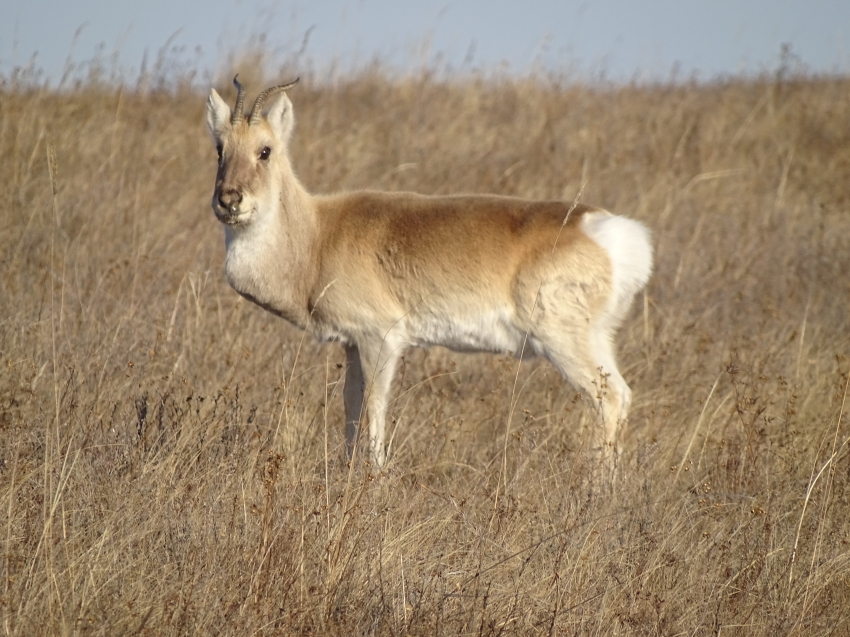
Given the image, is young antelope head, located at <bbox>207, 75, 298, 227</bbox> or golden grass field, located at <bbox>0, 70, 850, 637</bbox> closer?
golden grass field, located at <bbox>0, 70, 850, 637</bbox>

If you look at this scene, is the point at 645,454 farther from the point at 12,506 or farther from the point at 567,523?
the point at 12,506

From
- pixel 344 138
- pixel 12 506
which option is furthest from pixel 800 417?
pixel 344 138

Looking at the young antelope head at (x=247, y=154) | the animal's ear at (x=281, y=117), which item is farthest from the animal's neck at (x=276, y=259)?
the animal's ear at (x=281, y=117)

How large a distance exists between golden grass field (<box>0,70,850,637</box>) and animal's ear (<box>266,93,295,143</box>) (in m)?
1.22

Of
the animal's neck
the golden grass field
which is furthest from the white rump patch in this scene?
the animal's neck

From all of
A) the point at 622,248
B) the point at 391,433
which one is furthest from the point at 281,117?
the point at 622,248

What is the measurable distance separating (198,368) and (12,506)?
7.85 ft

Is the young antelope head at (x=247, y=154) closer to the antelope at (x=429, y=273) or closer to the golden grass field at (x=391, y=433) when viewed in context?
the antelope at (x=429, y=273)

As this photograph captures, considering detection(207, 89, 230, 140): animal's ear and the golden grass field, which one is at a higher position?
detection(207, 89, 230, 140): animal's ear

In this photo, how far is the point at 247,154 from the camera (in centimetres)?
577

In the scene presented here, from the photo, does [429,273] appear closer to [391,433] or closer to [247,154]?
[391,433]

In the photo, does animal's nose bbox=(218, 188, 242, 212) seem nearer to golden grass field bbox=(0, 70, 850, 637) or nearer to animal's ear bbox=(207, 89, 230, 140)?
animal's ear bbox=(207, 89, 230, 140)

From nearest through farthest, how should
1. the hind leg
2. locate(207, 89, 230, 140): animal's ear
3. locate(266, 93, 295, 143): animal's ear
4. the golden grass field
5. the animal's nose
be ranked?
the golden grass field
the animal's nose
the hind leg
locate(207, 89, 230, 140): animal's ear
locate(266, 93, 295, 143): animal's ear

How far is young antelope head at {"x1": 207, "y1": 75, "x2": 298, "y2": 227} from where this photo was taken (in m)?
5.53
